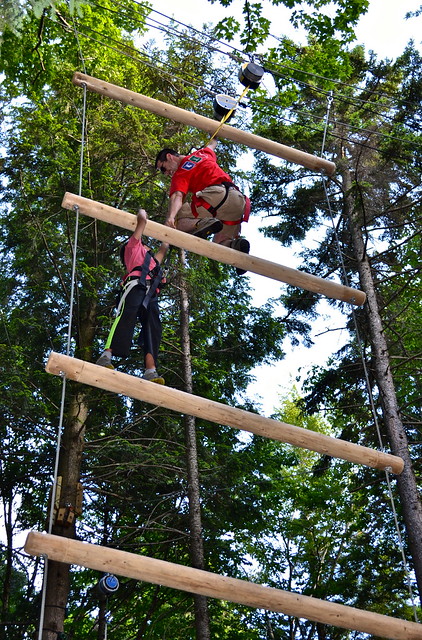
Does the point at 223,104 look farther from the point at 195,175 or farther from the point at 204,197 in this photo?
the point at 204,197

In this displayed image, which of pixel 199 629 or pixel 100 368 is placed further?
pixel 199 629

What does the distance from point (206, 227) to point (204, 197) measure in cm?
33

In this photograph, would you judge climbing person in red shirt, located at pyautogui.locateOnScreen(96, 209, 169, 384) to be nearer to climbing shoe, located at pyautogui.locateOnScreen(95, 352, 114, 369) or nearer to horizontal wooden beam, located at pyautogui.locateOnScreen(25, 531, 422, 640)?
climbing shoe, located at pyautogui.locateOnScreen(95, 352, 114, 369)

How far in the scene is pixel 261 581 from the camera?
15.9 m

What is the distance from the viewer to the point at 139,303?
688cm

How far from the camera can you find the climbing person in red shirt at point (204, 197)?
746 cm

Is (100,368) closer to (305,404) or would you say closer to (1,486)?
(1,486)

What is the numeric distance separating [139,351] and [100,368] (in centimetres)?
683

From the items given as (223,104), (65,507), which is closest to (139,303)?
(223,104)

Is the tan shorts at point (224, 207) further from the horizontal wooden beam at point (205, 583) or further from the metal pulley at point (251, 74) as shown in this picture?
the horizontal wooden beam at point (205, 583)

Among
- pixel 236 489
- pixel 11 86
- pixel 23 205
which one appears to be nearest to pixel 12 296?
pixel 23 205

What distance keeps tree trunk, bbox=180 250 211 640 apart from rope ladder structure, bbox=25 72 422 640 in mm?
5233

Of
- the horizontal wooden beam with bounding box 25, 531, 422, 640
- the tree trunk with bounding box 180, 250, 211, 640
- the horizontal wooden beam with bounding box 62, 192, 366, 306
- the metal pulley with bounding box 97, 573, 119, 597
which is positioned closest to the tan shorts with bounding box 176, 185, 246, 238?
the horizontal wooden beam with bounding box 62, 192, 366, 306

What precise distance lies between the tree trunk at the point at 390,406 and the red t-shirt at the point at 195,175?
171 inches
